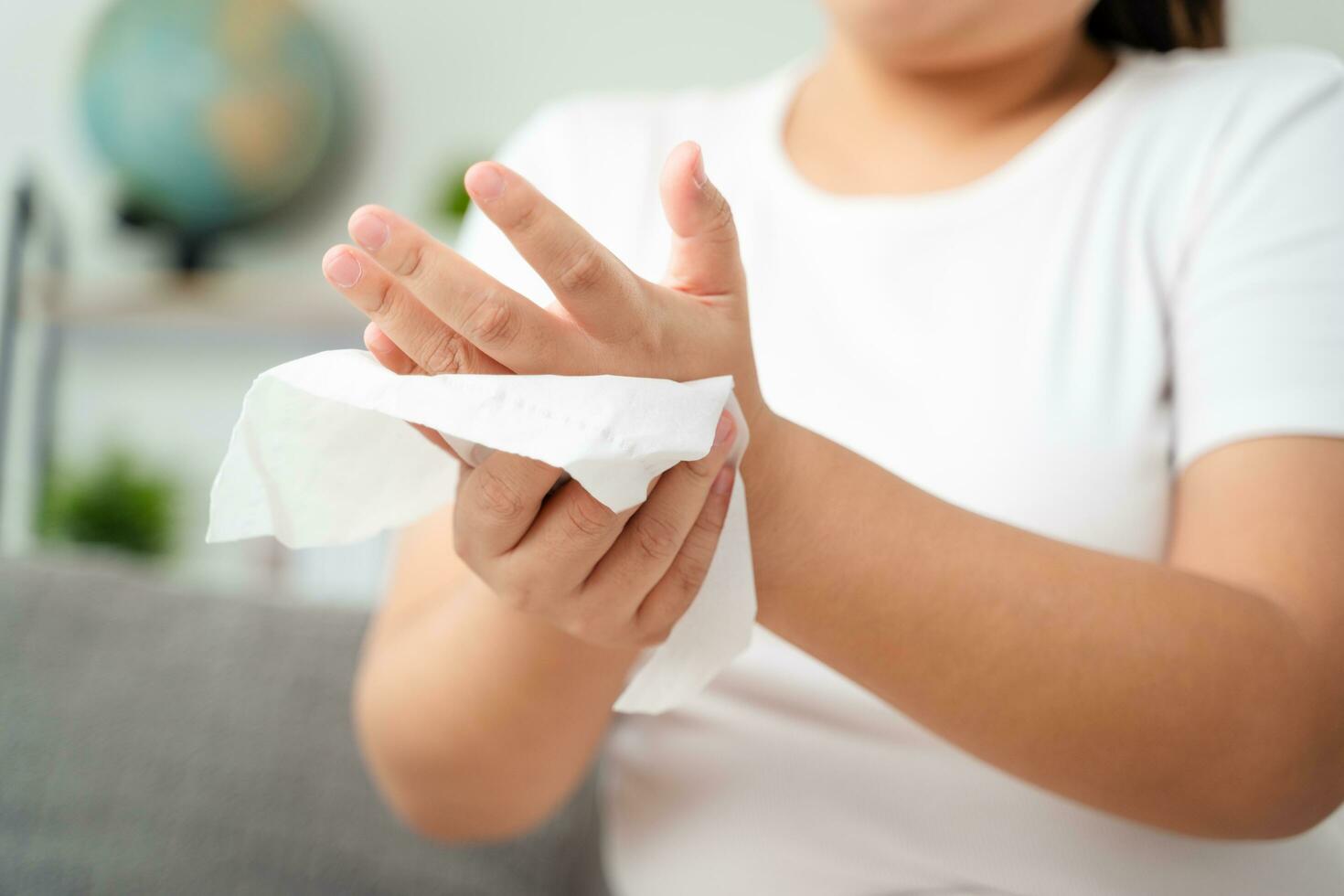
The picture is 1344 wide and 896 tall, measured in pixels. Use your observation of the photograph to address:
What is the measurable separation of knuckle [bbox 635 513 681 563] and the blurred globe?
1.49 metres

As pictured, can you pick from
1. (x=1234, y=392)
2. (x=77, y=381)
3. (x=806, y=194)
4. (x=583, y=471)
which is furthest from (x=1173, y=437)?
(x=77, y=381)

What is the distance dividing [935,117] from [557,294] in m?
0.38

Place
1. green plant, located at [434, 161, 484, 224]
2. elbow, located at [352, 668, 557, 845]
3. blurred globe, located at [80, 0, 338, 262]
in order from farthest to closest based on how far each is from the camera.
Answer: blurred globe, located at [80, 0, 338, 262]
green plant, located at [434, 161, 484, 224]
elbow, located at [352, 668, 557, 845]

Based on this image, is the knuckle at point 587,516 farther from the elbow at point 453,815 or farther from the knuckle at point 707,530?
the elbow at point 453,815

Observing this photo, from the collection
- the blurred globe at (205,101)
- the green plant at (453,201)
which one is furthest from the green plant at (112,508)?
the green plant at (453,201)

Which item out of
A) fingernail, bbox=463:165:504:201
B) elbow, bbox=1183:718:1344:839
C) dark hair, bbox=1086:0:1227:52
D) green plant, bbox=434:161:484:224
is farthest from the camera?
green plant, bbox=434:161:484:224

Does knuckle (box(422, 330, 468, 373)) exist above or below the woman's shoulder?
below

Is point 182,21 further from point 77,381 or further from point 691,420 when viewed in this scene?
point 691,420

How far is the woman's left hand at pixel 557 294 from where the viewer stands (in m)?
0.31

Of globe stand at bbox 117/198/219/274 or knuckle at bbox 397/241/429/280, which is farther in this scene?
globe stand at bbox 117/198/219/274

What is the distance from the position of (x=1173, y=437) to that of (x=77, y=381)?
183cm

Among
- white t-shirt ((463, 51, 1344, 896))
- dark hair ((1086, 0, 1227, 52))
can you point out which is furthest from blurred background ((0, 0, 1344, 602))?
white t-shirt ((463, 51, 1344, 896))

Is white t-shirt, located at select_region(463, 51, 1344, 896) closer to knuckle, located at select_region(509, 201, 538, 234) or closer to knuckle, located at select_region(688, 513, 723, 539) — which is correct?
knuckle, located at select_region(688, 513, 723, 539)

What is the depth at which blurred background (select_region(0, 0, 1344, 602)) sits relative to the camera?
163cm
